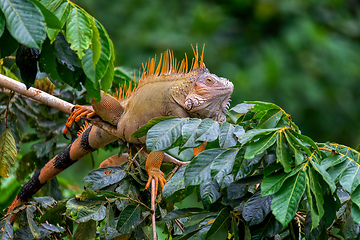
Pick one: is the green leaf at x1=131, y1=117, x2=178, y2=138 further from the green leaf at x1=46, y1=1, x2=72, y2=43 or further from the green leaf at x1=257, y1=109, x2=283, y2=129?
the green leaf at x1=46, y1=1, x2=72, y2=43

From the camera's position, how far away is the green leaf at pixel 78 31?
165cm

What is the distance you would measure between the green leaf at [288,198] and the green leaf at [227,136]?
0.31 metres

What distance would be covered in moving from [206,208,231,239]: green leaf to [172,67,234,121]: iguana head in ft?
3.19

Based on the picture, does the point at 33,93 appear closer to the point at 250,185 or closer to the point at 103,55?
the point at 103,55

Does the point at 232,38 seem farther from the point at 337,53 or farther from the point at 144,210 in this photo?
the point at 144,210

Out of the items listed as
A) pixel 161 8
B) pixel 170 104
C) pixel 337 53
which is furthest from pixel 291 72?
pixel 170 104

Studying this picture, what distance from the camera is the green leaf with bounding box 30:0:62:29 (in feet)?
5.14

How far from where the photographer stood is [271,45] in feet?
25.3

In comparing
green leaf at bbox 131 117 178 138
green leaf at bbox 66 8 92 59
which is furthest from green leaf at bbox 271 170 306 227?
green leaf at bbox 66 8 92 59

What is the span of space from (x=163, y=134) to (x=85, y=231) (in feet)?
2.10

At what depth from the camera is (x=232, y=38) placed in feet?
26.2

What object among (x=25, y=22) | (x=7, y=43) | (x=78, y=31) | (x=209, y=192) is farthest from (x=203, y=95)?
(x=25, y=22)

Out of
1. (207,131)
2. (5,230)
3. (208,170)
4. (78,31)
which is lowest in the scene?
(5,230)

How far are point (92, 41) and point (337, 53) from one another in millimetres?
6720
